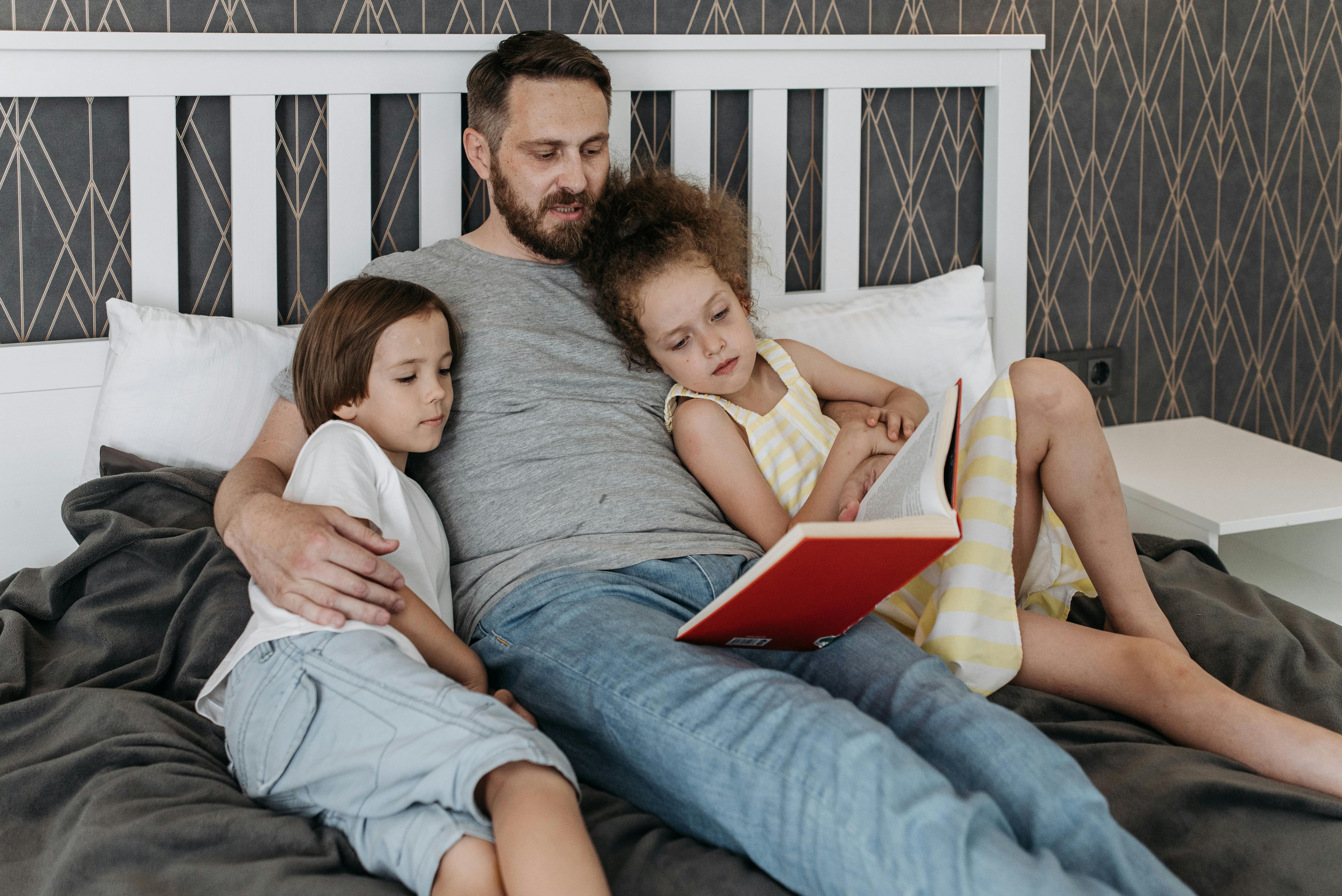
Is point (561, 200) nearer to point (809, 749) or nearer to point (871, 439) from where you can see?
point (871, 439)

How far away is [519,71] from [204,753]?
3.08 feet

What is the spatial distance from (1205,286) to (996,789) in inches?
66.9

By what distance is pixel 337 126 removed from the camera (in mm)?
1582

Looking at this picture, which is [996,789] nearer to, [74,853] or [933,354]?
[74,853]

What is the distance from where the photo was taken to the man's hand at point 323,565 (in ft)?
3.23

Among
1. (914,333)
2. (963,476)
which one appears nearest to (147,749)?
(963,476)

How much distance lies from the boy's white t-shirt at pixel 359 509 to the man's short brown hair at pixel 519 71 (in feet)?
A: 1.71

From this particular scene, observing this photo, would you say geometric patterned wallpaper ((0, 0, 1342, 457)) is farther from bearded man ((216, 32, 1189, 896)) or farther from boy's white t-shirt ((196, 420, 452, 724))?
boy's white t-shirt ((196, 420, 452, 724))

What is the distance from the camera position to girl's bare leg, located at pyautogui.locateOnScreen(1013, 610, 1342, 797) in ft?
3.20

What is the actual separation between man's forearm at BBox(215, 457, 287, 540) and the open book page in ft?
2.11

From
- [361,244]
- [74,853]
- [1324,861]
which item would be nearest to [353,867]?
[74,853]

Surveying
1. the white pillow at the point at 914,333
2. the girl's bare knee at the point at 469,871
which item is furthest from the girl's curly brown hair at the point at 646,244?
the girl's bare knee at the point at 469,871

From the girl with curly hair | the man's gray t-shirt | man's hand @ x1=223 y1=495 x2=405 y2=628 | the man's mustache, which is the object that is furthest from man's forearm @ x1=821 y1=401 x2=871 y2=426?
man's hand @ x1=223 y1=495 x2=405 y2=628

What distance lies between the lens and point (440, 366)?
4.14 ft
